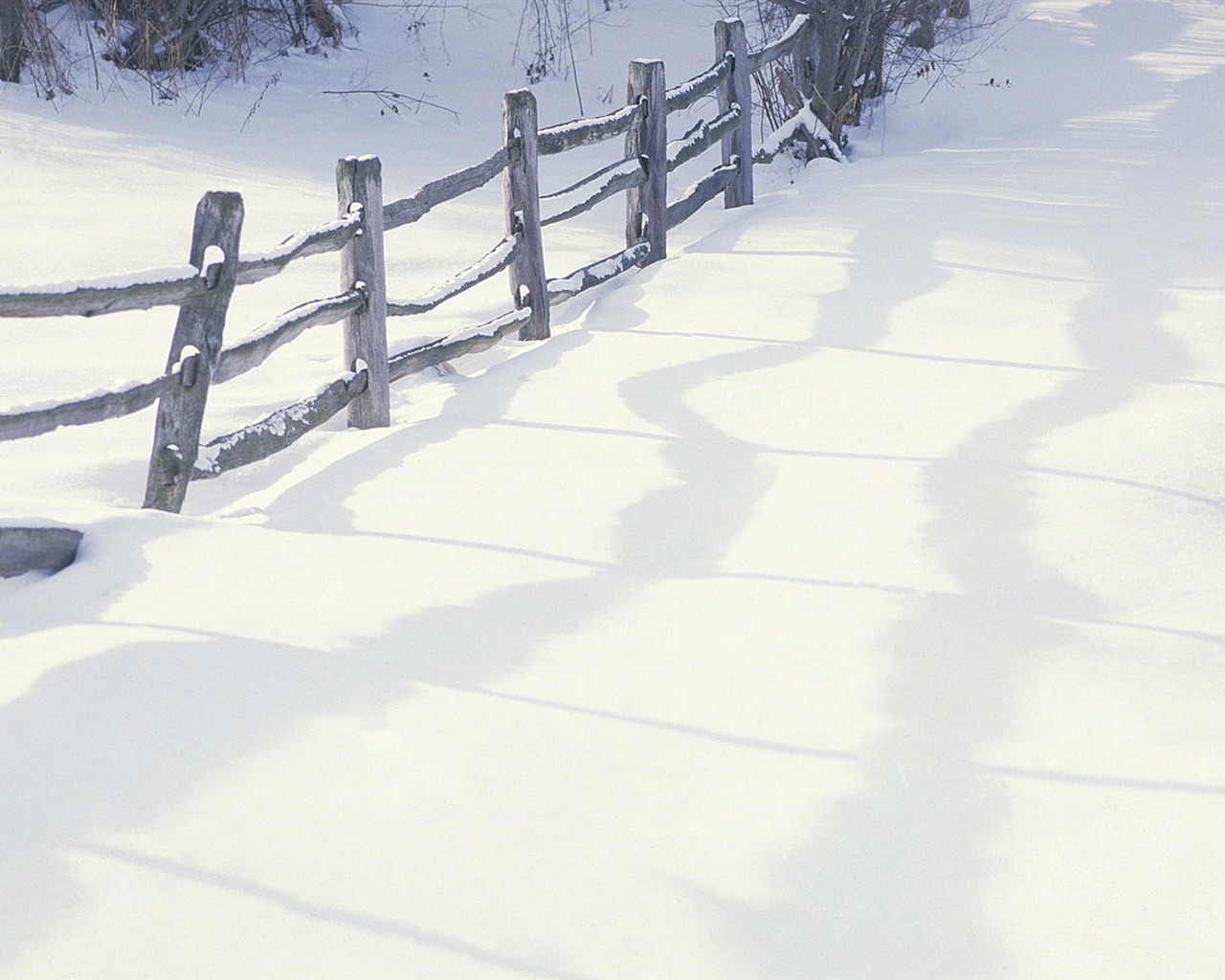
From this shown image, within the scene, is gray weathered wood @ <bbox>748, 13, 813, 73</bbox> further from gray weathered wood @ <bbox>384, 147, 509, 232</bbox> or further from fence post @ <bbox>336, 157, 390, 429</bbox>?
fence post @ <bbox>336, 157, 390, 429</bbox>

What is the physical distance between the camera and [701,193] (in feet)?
27.6

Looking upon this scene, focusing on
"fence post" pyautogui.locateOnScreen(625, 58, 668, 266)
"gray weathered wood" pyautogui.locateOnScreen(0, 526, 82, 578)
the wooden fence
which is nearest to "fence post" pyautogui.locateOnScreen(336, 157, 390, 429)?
the wooden fence

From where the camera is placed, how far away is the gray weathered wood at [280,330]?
4.12m

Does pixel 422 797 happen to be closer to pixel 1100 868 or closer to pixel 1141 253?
pixel 1100 868

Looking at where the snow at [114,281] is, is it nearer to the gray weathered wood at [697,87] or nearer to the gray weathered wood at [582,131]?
the gray weathered wood at [582,131]

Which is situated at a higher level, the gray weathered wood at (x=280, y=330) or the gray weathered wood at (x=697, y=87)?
the gray weathered wood at (x=697, y=87)

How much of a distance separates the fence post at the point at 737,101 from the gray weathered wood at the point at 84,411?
5.86 m

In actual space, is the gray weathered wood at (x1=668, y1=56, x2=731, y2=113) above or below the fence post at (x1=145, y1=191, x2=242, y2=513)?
above

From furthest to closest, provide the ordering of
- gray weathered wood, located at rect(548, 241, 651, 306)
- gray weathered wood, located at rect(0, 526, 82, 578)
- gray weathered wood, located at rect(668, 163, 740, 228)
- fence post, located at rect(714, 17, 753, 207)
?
fence post, located at rect(714, 17, 753, 207), gray weathered wood, located at rect(668, 163, 740, 228), gray weathered wood, located at rect(548, 241, 651, 306), gray weathered wood, located at rect(0, 526, 82, 578)

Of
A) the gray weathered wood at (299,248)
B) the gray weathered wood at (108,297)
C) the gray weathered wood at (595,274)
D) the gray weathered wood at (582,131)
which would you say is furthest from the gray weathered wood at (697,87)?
the gray weathered wood at (108,297)

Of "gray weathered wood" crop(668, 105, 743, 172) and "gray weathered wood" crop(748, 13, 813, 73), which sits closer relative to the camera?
"gray weathered wood" crop(668, 105, 743, 172)

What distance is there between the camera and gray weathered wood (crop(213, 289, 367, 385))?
4125 millimetres

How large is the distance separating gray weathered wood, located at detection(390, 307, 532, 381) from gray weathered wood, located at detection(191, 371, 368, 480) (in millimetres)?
404

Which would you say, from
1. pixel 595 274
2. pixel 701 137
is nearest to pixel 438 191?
pixel 595 274
